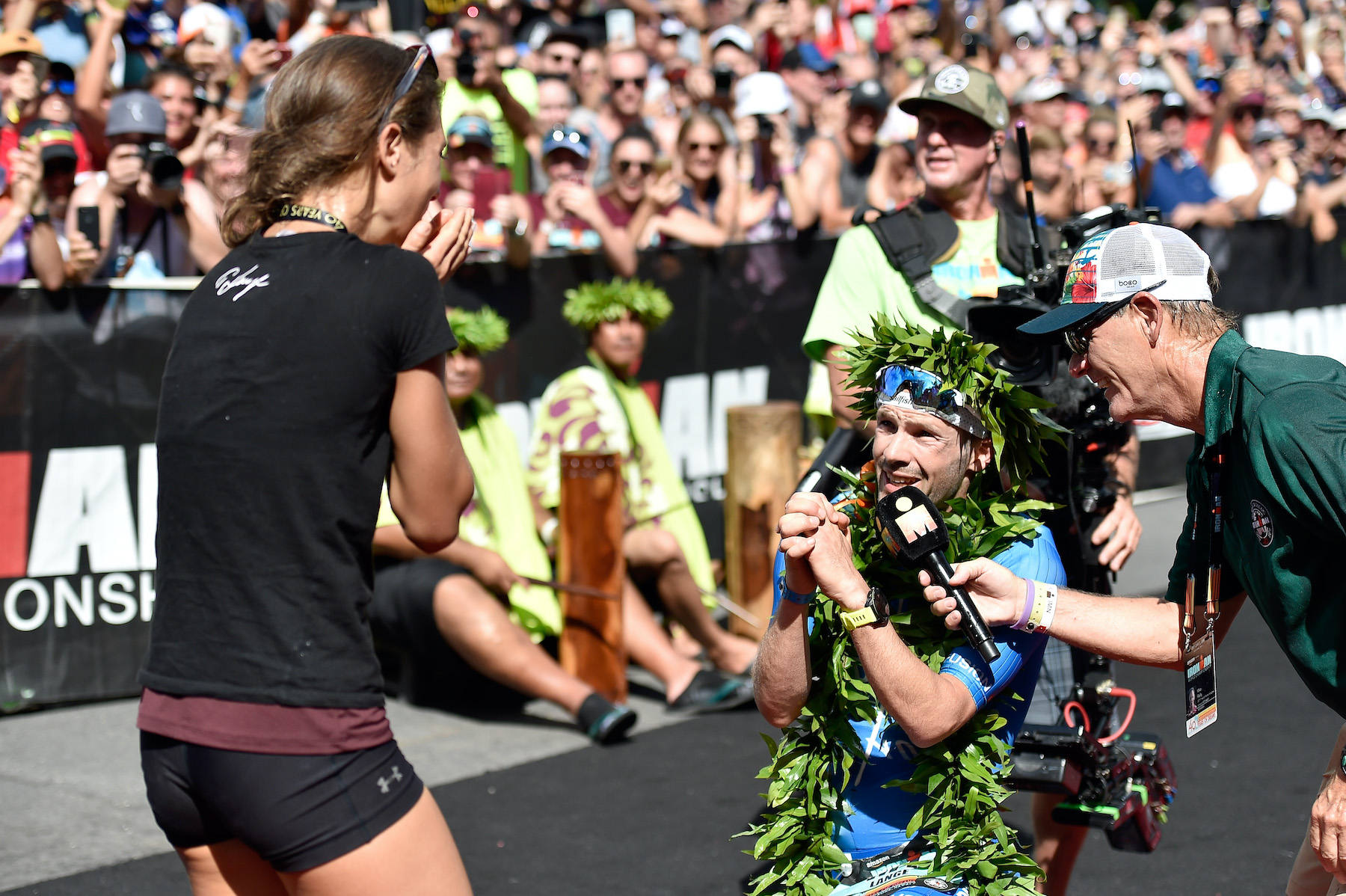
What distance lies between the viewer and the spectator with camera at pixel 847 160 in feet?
28.1

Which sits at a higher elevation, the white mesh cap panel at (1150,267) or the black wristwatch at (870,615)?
the white mesh cap panel at (1150,267)

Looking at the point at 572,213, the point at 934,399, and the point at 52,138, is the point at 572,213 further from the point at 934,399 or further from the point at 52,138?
the point at 934,399

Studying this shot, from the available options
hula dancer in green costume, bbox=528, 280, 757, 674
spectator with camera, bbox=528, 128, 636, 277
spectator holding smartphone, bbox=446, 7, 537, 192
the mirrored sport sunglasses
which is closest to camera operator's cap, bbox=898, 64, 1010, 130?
the mirrored sport sunglasses

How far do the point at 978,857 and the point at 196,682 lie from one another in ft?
4.78

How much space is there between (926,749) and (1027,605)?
1.12 ft

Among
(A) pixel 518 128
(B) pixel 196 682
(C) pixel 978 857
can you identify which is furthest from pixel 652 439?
→ (B) pixel 196 682

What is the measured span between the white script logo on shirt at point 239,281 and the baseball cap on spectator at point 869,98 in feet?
23.7

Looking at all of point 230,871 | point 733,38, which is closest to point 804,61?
point 733,38

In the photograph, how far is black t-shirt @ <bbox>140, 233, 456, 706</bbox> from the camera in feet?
6.81

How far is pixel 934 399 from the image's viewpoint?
2.88m

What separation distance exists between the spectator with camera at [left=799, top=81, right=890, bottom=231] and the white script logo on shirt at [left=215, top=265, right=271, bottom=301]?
6.57 m

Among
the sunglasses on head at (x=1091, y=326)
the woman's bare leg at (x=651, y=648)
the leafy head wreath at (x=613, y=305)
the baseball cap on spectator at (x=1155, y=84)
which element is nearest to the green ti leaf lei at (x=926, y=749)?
the sunglasses on head at (x=1091, y=326)

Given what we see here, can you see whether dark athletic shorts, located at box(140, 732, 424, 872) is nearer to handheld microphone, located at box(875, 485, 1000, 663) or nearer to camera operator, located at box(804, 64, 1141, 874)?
handheld microphone, located at box(875, 485, 1000, 663)

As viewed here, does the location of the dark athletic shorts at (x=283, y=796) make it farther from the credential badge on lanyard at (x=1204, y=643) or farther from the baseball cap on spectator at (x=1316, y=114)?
the baseball cap on spectator at (x=1316, y=114)
